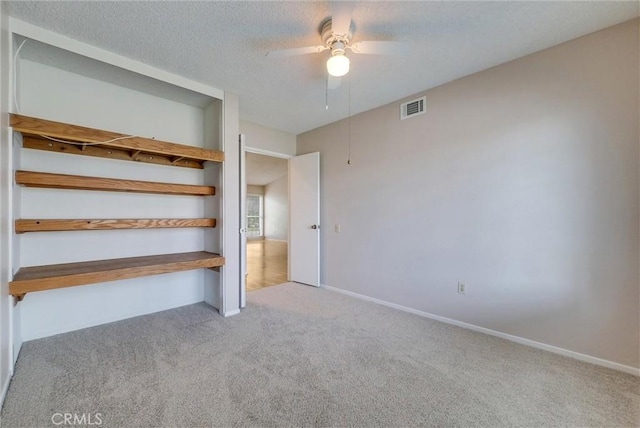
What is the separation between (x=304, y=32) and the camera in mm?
2051

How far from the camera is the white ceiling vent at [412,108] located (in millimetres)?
3025

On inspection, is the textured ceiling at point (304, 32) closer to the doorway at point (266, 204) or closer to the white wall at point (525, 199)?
the white wall at point (525, 199)

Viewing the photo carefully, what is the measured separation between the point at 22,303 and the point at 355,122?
13.2 ft

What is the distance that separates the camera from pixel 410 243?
3.16 m

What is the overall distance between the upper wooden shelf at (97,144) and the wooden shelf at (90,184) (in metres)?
0.32

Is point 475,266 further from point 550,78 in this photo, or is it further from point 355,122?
point 355,122

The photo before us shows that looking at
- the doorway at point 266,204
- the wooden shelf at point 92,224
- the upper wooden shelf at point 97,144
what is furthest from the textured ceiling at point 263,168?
the wooden shelf at point 92,224

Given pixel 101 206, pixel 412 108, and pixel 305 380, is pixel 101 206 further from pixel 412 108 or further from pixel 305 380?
pixel 412 108

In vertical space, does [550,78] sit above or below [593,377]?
above

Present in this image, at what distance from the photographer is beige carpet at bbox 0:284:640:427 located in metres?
1.53

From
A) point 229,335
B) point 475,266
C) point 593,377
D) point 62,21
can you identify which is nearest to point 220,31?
point 62,21

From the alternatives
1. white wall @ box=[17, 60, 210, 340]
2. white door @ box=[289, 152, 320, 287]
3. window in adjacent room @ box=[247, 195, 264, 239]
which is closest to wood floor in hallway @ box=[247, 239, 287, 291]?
white door @ box=[289, 152, 320, 287]

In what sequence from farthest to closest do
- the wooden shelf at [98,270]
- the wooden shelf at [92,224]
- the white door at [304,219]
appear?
the white door at [304,219] < the wooden shelf at [92,224] < the wooden shelf at [98,270]

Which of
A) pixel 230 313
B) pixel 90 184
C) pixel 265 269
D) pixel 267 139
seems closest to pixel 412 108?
pixel 267 139
